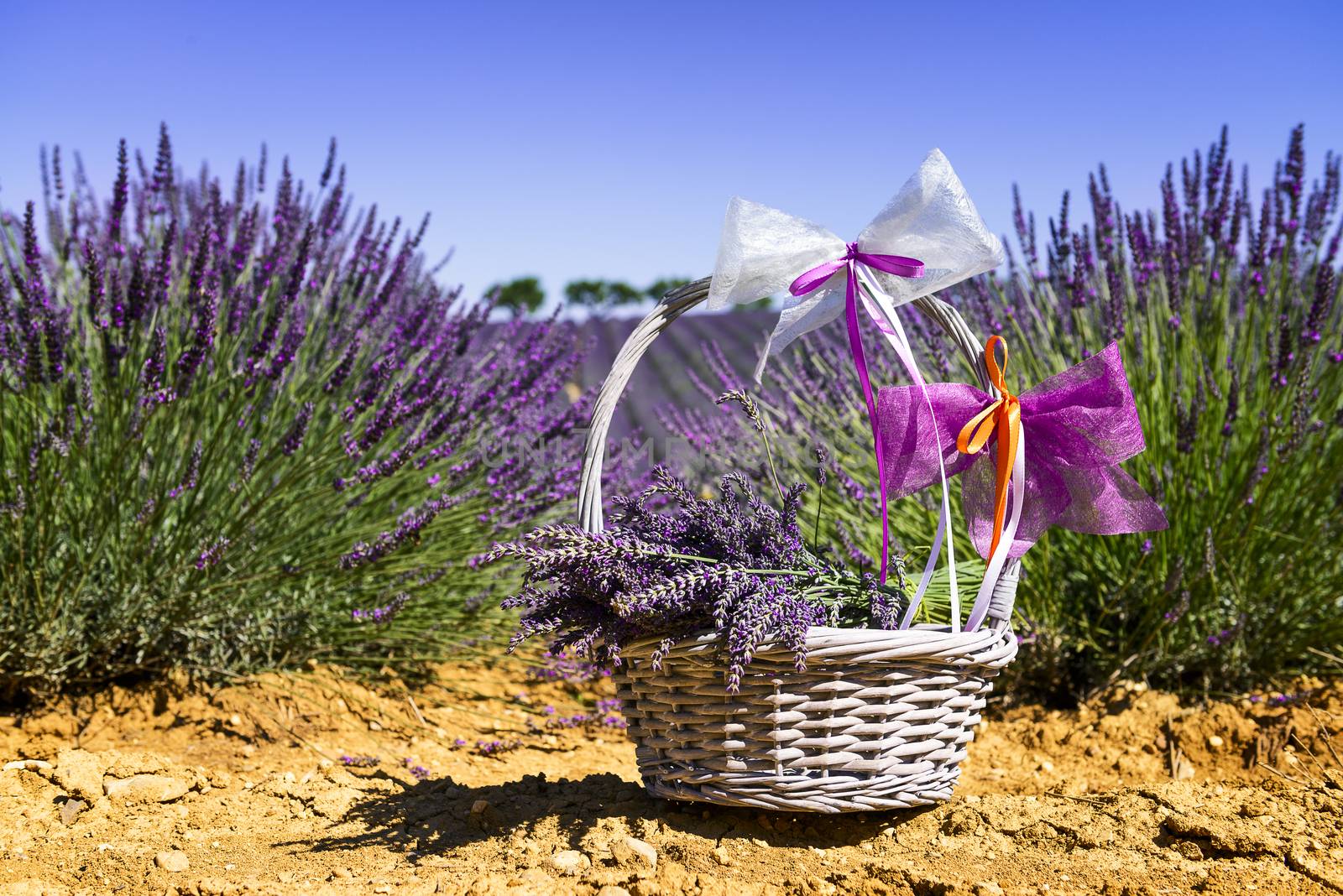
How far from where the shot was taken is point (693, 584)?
1.33 meters

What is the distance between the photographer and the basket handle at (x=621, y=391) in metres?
1.52

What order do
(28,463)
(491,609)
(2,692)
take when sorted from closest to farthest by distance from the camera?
(28,463)
(2,692)
(491,609)

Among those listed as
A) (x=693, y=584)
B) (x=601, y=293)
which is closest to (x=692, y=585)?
(x=693, y=584)

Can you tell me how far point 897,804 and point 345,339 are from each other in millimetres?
1756

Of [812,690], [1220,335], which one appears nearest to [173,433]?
[812,690]

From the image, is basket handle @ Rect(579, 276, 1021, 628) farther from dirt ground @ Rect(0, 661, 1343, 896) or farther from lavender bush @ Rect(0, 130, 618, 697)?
lavender bush @ Rect(0, 130, 618, 697)

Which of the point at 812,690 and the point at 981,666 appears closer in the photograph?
the point at 812,690

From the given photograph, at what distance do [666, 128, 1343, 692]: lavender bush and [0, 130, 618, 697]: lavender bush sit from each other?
0.73 meters

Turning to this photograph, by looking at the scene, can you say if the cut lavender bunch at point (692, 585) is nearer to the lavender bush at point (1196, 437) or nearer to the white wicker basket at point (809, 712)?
the white wicker basket at point (809, 712)

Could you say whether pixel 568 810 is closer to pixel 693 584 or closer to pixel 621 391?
pixel 693 584

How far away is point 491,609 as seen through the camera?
2.80 meters

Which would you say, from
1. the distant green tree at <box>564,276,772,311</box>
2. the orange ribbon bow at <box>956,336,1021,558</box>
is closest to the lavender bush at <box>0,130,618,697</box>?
the orange ribbon bow at <box>956,336,1021,558</box>

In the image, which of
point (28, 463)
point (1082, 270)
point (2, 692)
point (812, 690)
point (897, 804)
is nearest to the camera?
point (812, 690)

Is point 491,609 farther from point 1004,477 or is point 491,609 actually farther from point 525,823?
point 1004,477
